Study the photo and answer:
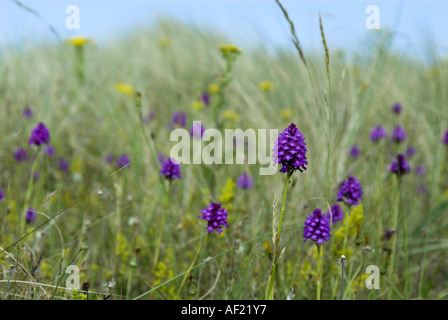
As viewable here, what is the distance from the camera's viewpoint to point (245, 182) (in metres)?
1.90

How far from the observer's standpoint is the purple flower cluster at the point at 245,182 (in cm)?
189

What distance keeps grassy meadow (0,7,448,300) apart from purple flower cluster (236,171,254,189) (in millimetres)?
39

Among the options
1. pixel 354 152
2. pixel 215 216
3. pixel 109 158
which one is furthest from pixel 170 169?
pixel 354 152

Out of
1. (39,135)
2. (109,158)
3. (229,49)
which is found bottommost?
(109,158)

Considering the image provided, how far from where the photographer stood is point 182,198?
2.11m

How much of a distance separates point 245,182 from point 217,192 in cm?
16

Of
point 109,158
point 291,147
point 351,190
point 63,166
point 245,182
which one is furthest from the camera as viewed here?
point 109,158

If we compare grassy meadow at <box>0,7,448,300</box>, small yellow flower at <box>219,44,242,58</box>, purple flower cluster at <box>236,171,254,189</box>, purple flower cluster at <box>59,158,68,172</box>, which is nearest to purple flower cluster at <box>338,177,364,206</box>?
grassy meadow at <box>0,7,448,300</box>

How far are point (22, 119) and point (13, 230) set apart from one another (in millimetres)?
1152

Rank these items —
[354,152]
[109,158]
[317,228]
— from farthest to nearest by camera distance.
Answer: [109,158] < [354,152] < [317,228]

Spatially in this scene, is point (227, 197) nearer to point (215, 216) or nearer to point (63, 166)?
point (215, 216)

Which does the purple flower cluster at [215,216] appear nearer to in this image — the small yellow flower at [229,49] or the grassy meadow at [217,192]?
the grassy meadow at [217,192]
